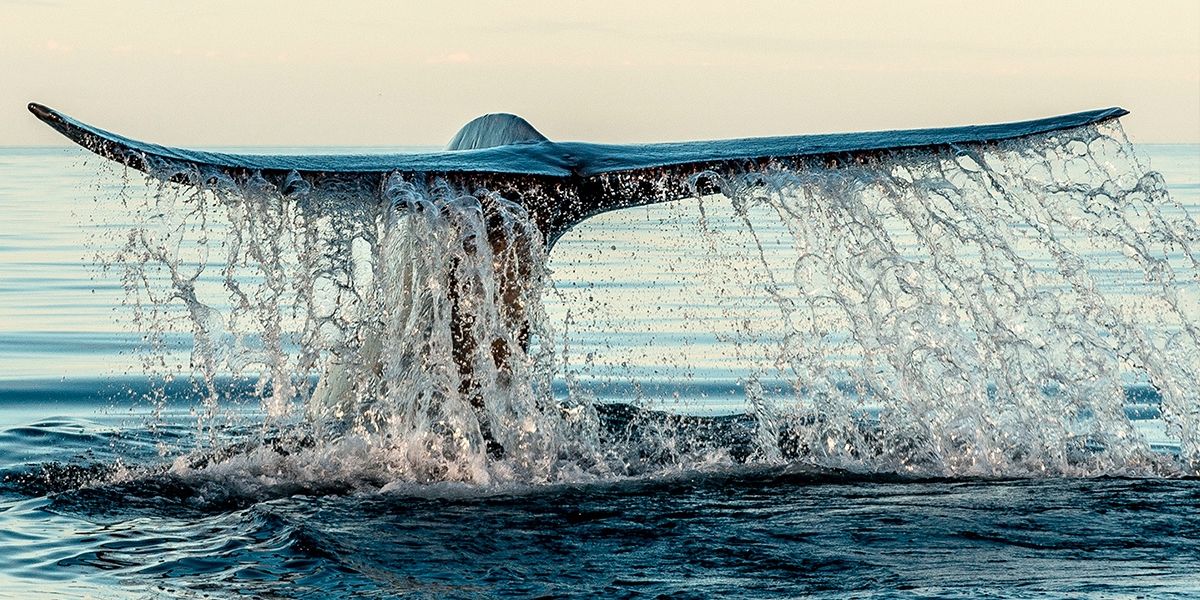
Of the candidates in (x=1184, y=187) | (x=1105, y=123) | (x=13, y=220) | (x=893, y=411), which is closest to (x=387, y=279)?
(x=893, y=411)

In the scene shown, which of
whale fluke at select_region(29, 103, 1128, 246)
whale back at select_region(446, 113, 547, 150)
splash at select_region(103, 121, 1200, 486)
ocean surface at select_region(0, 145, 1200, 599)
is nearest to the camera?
ocean surface at select_region(0, 145, 1200, 599)

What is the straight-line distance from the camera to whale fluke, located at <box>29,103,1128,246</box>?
210 inches

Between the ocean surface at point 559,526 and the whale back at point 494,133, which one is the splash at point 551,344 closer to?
the ocean surface at point 559,526

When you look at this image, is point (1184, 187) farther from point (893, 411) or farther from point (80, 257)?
point (893, 411)

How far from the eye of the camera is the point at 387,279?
22.3 ft

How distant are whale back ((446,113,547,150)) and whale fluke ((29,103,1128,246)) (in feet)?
1.78

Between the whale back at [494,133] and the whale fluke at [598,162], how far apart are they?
1.78ft

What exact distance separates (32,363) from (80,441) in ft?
10.1

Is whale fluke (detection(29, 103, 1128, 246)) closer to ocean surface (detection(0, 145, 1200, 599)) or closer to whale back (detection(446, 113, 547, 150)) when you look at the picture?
ocean surface (detection(0, 145, 1200, 599))

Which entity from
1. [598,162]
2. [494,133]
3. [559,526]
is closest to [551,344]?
[598,162]

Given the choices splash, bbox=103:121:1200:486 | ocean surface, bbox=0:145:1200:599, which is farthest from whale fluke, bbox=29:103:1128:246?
ocean surface, bbox=0:145:1200:599

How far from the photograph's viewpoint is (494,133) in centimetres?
710

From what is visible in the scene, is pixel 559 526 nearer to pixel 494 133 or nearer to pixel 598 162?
pixel 598 162

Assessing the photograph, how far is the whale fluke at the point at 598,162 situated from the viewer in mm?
5344
